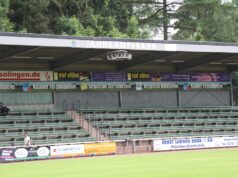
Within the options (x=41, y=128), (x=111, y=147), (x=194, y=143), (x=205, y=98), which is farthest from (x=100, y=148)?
(x=205, y=98)

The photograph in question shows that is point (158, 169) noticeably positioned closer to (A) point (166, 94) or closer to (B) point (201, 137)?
(B) point (201, 137)

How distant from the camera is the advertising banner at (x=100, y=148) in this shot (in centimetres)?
3238

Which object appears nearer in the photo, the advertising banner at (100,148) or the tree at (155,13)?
the advertising banner at (100,148)

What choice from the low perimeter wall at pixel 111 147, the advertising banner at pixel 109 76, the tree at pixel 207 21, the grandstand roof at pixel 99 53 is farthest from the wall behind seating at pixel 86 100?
the tree at pixel 207 21

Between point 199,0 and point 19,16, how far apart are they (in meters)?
19.2

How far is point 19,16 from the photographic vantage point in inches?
2018

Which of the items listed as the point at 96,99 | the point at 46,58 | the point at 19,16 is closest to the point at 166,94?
the point at 96,99

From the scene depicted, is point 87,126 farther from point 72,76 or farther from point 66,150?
point 66,150

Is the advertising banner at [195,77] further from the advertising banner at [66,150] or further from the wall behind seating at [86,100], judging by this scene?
the advertising banner at [66,150]

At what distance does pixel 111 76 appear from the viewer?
4153 centimetres

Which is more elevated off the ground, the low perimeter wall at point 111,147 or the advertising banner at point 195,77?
the advertising banner at point 195,77

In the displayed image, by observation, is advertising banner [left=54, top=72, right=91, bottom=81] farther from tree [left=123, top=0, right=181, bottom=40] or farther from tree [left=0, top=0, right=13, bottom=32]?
tree [left=123, top=0, right=181, bottom=40]

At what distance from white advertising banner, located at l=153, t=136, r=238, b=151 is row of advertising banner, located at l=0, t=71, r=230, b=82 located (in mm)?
7963

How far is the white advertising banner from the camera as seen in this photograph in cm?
3538
